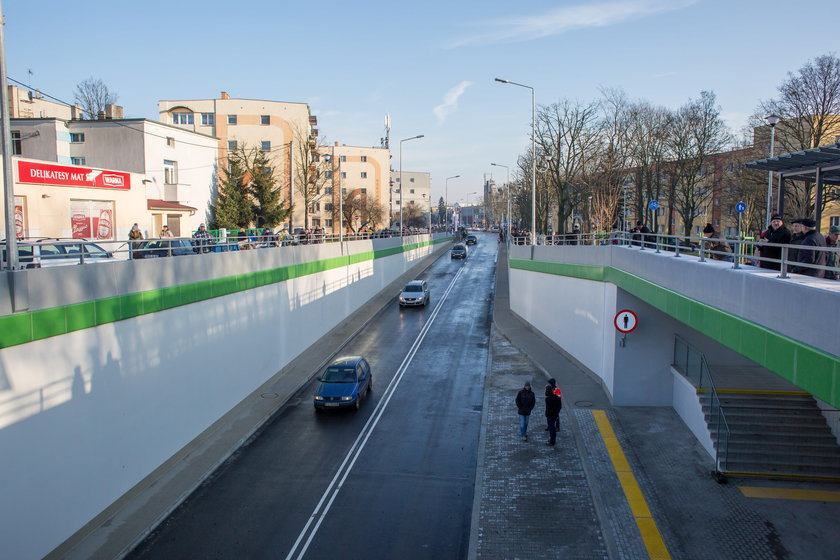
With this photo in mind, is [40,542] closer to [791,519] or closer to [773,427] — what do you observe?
[791,519]

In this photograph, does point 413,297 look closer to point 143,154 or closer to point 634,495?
point 143,154

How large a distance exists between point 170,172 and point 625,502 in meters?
31.4

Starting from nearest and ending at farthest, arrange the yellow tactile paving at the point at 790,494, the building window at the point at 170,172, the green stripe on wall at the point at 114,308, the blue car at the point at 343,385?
the green stripe on wall at the point at 114,308 → the yellow tactile paving at the point at 790,494 → the blue car at the point at 343,385 → the building window at the point at 170,172

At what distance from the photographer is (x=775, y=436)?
12.6m

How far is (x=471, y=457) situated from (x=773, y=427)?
689cm

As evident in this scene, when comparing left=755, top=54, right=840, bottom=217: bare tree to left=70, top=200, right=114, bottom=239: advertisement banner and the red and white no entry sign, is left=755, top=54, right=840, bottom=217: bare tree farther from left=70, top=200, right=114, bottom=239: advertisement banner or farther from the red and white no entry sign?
left=70, top=200, right=114, bottom=239: advertisement banner

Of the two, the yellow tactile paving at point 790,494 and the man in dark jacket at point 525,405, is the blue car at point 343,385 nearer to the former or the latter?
the man in dark jacket at point 525,405

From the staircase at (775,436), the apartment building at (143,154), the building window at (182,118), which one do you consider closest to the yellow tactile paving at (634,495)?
the staircase at (775,436)

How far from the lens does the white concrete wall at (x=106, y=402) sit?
346 inches

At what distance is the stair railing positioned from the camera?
12180 mm

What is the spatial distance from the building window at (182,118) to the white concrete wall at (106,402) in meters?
48.4

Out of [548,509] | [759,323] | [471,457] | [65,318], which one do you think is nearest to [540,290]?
[471,457]

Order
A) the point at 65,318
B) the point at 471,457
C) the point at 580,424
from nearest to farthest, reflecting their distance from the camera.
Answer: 1. the point at 65,318
2. the point at 471,457
3. the point at 580,424

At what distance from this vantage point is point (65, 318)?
392 inches
